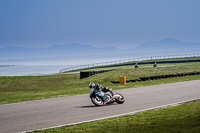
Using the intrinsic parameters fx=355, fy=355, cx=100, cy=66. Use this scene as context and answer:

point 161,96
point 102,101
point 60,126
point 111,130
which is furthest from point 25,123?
point 161,96

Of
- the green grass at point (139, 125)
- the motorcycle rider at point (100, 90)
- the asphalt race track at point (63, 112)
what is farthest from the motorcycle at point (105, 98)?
the green grass at point (139, 125)

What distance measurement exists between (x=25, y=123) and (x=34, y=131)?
5.74ft

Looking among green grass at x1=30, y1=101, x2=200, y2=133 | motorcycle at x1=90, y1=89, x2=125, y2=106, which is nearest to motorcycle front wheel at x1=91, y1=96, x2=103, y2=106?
motorcycle at x1=90, y1=89, x2=125, y2=106

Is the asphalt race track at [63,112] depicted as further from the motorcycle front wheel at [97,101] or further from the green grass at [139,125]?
the green grass at [139,125]

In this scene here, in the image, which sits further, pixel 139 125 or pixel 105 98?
pixel 105 98

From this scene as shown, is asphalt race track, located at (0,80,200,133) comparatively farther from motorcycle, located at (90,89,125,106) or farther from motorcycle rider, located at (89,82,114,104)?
motorcycle rider, located at (89,82,114,104)

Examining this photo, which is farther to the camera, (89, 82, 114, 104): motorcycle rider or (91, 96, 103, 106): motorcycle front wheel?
(91, 96, 103, 106): motorcycle front wheel

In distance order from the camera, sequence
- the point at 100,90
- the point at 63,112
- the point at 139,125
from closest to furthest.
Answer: the point at 139,125 < the point at 63,112 < the point at 100,90

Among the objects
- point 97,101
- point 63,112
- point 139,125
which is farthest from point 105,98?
point 139,125

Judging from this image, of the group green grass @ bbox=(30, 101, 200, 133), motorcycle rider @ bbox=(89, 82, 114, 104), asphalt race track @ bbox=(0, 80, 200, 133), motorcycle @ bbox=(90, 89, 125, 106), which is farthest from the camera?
motorcycle @ bbox=(90, 89, 125, 106)

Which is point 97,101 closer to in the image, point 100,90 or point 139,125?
point 100,90

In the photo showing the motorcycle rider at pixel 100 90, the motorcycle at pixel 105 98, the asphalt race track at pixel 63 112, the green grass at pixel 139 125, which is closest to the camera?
the green grass at pixel 139 125

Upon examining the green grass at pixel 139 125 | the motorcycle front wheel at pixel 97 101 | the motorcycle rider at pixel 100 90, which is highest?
the motorcycle rider at pixel 100 90

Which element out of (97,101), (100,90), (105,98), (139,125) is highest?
(100,90)
